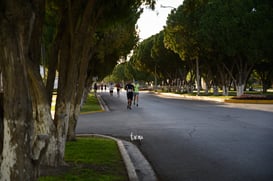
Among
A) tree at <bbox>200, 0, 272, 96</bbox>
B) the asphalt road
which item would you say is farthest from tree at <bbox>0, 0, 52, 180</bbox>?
tree at <bbox>200, 0, 272, 96</bbox>

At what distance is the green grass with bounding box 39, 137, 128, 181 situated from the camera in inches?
252

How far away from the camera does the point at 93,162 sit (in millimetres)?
7637

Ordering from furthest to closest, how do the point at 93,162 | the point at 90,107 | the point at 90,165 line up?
the point at 90,107 < the point at 93,162 < the point at 90,165

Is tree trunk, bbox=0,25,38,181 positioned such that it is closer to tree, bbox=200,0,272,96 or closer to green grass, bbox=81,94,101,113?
green grass, bbox=81,94,101,113

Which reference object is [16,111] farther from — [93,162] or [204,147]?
[204,147]

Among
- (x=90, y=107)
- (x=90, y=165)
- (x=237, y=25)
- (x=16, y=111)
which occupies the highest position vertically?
(x=237, y=25)

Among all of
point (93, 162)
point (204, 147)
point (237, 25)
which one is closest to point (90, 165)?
point (93, 162)

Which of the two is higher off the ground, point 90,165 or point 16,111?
point 16,111

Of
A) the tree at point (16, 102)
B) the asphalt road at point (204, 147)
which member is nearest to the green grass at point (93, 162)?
the asphalt road at point (204, 147)

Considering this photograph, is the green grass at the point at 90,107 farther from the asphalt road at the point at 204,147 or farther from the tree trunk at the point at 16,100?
the tree trunk at the point at 16,100

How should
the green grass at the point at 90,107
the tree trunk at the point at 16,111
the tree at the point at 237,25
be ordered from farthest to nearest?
the tree at the point at 237,25 → the green grass at the point at 90,107 → the tree trunk at the point at 16,111

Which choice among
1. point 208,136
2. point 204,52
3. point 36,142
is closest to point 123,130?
point 208,136

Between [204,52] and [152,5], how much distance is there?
33813 mm

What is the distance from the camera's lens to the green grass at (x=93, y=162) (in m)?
6.41
